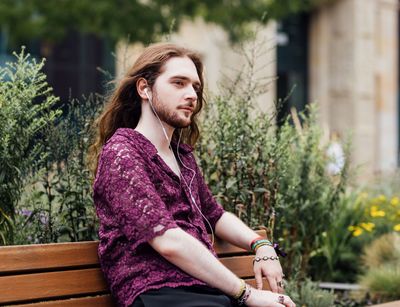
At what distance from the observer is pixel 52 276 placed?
3.19 meters

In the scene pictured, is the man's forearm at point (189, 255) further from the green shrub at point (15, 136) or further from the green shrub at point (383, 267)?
the green shrub at point (383, 267)

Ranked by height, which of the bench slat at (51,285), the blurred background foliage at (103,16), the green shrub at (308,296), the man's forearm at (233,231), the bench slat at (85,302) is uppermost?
the blurred background foliage at (103,16)

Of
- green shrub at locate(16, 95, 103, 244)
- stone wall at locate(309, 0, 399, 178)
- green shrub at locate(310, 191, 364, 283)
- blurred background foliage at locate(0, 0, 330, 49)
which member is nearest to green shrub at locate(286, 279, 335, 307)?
green shrub at locate(310, 191, 364, 283)

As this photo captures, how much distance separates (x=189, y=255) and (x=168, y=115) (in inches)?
23.1

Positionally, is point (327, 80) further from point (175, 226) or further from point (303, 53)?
point (175, 226)

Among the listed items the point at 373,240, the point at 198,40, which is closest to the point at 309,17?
the point at 198,40

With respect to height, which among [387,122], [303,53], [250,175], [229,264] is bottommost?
[229,264]

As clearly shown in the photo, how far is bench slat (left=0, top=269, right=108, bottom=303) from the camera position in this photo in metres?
3.06

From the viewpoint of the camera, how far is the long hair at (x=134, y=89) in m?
3.33

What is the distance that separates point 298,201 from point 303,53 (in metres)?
16.9

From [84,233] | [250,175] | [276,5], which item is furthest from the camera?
[276,5]

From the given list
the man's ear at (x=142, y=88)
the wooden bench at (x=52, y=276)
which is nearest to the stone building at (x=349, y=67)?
the man's ear at (x=142, y=88)

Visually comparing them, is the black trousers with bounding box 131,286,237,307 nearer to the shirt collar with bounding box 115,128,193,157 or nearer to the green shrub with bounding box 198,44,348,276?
the shirt collar with bounding box 115,128,193,157

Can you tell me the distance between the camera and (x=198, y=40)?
16984 mm
